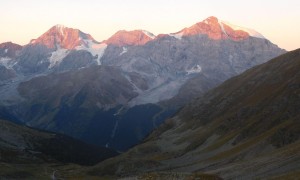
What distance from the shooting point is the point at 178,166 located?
16638 centimetres

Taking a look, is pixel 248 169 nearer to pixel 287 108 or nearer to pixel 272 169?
pixel 272 169

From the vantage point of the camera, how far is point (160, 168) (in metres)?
170

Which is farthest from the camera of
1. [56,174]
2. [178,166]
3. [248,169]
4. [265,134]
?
[56,174]

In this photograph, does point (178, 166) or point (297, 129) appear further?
point (178, 166)

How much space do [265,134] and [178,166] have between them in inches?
1243

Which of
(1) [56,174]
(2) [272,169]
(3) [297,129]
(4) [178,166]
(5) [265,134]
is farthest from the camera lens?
(1) [56,174]

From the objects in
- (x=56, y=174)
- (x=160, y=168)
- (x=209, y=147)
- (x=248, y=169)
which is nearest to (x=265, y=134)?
A: (x=209, y=147)

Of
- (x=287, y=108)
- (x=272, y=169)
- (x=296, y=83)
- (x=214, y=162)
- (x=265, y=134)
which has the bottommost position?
(x=272, y=169)

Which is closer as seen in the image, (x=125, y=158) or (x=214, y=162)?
(x=214, y=162)

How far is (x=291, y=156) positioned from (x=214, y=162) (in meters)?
49.5

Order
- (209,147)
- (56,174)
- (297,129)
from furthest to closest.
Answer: (56,174), (209,147), (297,129)

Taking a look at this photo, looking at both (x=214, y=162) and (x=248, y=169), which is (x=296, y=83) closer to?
(x=214, y=162)

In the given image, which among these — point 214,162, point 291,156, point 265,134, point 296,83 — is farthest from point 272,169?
point 296,83

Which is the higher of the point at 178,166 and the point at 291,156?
the point at 178,166
